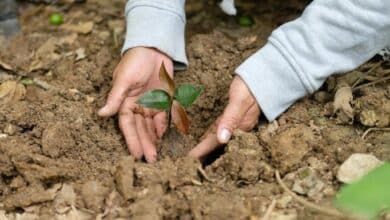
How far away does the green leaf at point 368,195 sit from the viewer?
82 centimetres

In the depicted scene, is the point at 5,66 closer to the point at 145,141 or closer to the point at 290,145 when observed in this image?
the point at 145,141

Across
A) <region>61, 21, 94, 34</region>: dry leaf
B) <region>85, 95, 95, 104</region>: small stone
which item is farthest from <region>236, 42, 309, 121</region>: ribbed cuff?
Result: <region>61, 21, 94, 34</region>: dry leaf

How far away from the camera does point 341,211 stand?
3.72 ft

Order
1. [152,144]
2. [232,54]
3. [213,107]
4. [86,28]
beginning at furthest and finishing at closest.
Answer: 1. [86,28]
2. [232,54]
3. [213,107]
4. [152,144]

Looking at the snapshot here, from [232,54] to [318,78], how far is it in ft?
1.14

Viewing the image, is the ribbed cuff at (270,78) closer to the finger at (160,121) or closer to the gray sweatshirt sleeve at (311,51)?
the gray sweatshirt sleeve at (311,51)

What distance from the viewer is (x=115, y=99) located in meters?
1.52

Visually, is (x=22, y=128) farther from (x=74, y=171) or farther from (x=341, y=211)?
(x=341, y=211)

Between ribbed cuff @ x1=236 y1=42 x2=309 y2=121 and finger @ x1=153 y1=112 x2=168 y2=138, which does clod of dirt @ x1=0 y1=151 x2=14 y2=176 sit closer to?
finger @ x1=153 y1=112 x2=168 y2=138

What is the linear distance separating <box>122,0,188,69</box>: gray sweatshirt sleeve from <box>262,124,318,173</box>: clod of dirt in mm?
409

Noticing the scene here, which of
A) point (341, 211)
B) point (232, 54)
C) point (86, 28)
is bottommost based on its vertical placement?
point (86, 28)

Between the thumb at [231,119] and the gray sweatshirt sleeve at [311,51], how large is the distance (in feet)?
0.17

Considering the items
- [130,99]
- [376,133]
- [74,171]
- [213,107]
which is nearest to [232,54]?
[213,107]

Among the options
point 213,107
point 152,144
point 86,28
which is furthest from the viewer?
point 86,28
